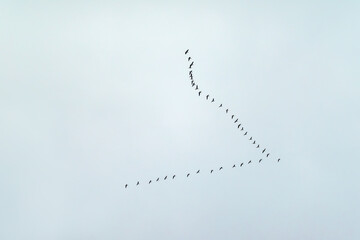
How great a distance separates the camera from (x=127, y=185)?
3664 inches

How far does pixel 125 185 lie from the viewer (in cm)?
9288

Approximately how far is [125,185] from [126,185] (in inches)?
16.0

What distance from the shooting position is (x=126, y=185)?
304 feet

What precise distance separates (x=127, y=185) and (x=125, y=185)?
45cm

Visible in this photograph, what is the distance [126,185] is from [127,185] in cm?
53
